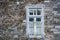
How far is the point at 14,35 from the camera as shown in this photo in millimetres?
5664

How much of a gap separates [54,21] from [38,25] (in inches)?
18.9

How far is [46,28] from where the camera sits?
18.6 feet

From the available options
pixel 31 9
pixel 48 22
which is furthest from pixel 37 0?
pixel 48 22

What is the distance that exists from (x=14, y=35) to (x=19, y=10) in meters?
0.74

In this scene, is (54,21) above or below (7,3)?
below

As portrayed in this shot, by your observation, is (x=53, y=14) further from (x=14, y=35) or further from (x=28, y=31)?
(x=14, y=35)

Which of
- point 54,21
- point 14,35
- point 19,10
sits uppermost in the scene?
point 19,10

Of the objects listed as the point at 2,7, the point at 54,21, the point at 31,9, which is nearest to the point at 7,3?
the point at 2,7

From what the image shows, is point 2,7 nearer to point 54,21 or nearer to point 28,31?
point 28,31

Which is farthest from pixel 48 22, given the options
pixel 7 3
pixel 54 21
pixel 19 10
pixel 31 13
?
pixel 7 3

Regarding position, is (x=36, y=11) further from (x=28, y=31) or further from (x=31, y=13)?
(x=28, y=31)

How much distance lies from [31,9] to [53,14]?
0.65 metres

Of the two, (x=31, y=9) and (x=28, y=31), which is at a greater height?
(x=31, y=9)

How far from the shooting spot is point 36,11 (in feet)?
18.5
